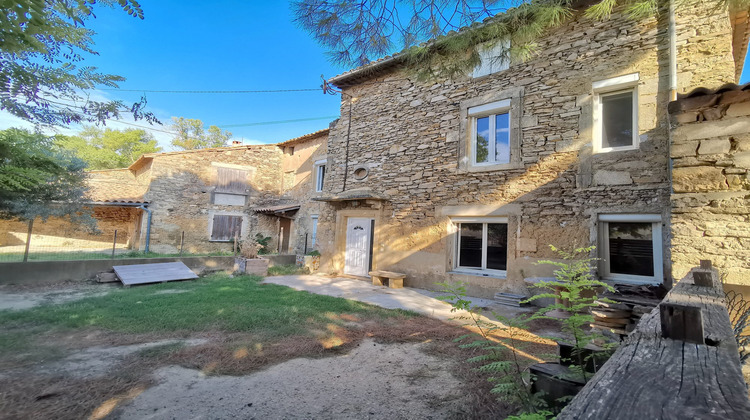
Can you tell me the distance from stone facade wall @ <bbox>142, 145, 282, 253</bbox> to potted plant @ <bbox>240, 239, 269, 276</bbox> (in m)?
5.92

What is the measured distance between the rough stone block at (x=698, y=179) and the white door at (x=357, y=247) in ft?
23.2

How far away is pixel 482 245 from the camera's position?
24.0 ft

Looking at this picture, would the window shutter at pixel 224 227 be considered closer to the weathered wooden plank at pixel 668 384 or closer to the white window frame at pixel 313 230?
the white window frame at pixel 313 230

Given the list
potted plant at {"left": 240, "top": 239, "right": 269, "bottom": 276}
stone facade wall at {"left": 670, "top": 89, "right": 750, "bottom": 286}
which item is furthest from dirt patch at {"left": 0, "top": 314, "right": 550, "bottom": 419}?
potted plant at {"left": 240, "top": 239, "right": 269, "bottom": 276}

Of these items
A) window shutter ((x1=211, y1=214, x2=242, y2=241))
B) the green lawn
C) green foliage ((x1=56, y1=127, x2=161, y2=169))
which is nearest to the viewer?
the green lawn

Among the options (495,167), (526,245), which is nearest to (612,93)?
(495,167)

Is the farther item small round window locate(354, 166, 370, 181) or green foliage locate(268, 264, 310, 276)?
green foliage locate(268, 264, 310, 276)

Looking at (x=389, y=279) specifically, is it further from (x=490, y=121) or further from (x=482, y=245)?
(x=490, y=121)

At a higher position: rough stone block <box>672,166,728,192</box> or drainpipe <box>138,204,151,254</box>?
rough stone block <box>672,166,728,192</box>

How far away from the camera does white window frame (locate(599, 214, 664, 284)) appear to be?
5281mm

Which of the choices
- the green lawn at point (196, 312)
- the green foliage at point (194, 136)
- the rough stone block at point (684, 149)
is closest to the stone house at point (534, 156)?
the rough stone block at point (684, 149)

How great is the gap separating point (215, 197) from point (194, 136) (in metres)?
13.5

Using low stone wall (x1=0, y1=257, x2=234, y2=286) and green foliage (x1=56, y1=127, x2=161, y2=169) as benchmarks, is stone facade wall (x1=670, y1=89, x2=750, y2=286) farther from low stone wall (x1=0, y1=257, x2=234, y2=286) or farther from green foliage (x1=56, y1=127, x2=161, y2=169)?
green foliage (x1=56, y1=127, x2=161, y2=169)

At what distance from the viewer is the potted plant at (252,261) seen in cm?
955
